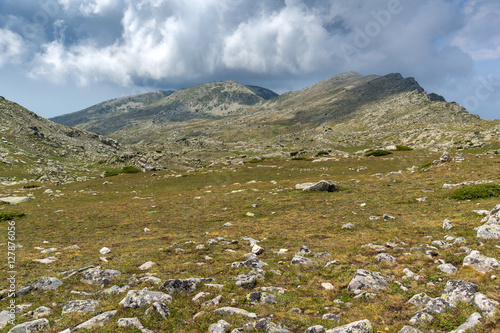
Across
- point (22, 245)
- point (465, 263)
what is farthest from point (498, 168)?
point (22, 245)

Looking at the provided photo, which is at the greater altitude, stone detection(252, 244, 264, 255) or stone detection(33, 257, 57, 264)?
stone detection(252, 244, 264, 255)

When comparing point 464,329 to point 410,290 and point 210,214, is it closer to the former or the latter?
point 410,290

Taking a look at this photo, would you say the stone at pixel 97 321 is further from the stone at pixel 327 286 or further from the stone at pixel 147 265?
the stone at pixel 327 286

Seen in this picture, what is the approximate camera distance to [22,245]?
17719mm

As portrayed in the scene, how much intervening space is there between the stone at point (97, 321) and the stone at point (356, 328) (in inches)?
271

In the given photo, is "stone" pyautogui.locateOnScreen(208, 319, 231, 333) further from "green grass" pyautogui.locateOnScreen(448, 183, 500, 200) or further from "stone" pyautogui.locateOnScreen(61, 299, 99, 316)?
"green grass" pyautogui.locateOnScreen(448, 183, 500, 200)

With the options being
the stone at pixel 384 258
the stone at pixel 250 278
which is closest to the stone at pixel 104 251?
the stone at pixel 250 278

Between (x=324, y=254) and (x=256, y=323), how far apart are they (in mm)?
6709

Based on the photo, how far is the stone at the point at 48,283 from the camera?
1052cm

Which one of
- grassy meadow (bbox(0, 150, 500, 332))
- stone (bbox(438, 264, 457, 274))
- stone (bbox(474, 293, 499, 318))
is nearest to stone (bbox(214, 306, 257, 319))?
grassy meadow (bbox(0, 150, 500, 332))

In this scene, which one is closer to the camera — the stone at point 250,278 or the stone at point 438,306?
the stone at point 438,306

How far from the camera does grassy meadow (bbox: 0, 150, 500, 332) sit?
26.0ft

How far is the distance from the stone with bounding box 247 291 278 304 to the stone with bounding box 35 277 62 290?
863 centimetres

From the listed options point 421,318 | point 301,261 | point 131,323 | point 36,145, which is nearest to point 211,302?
point 131,323
